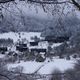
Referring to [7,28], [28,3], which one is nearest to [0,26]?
[7,28]

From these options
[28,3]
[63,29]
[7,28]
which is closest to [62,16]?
[63,29]

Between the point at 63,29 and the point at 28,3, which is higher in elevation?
the point at 28,3

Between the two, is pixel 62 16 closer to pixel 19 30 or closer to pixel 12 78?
pixel 19 30

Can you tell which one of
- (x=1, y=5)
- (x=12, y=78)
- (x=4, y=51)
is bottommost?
(x=12, y=78)

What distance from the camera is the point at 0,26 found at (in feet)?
9.87

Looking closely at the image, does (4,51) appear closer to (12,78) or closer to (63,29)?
(12,78)

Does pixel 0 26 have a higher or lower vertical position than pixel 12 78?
higher

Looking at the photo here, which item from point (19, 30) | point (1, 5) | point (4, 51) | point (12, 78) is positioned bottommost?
point (12, 78)

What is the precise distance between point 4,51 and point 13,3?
598 mm

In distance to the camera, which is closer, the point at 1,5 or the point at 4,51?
the point at 1,5

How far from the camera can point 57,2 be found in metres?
2.86

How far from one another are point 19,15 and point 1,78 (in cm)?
60

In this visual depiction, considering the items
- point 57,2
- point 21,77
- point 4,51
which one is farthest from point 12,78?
point 57,2

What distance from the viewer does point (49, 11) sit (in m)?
2.83
